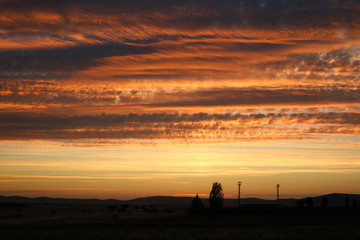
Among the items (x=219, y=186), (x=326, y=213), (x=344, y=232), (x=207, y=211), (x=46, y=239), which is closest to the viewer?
(x=46, y=239)

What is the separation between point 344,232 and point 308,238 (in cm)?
645

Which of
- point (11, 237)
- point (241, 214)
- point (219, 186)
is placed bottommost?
point (11, 237)

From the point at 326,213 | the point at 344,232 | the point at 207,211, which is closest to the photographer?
the point at 344,232

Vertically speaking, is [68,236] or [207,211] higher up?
[207,211]

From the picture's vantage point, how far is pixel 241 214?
260 feet

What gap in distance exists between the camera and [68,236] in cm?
3922

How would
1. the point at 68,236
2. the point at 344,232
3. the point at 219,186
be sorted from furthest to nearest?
the point at 219,186 < the point at 344,232 < the point at 68,236

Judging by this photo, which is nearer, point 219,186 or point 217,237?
point 217,237

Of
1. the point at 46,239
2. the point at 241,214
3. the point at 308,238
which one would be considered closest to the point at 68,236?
the point at 46,239

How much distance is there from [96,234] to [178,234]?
23.5 feet

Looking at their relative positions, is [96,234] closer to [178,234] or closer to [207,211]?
[178,234]

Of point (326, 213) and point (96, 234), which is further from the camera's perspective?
point (326, 213)

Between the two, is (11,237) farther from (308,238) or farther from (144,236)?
(308,238)

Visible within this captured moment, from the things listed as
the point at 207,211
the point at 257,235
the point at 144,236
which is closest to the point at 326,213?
the point at 207,211
